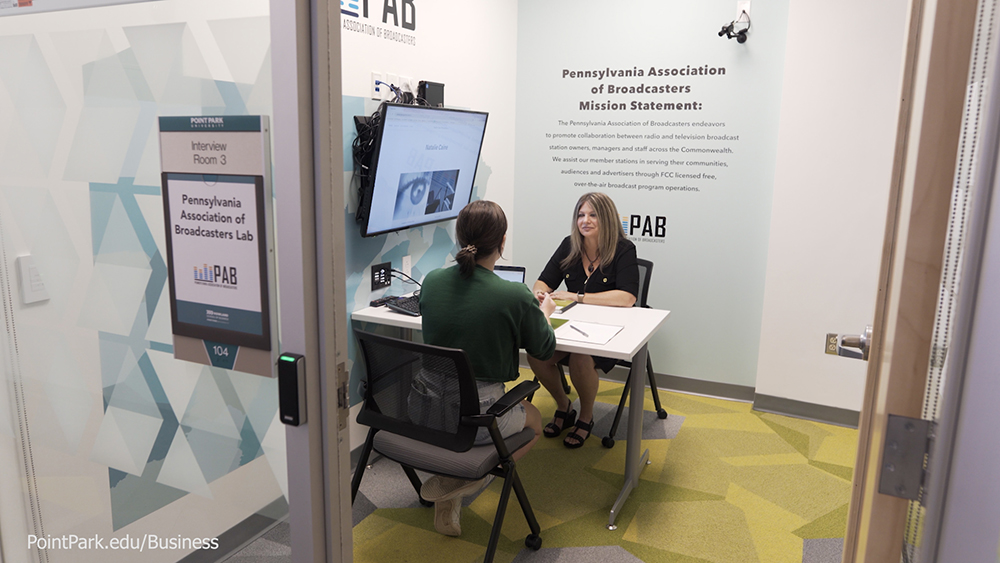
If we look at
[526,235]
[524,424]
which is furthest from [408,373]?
[526,235]

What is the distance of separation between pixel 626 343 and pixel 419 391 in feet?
3.12

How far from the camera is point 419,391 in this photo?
2.30 meters

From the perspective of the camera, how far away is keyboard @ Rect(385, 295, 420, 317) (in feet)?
10.3

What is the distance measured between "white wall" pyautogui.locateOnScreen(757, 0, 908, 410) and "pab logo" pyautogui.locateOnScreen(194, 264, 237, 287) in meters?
3.41

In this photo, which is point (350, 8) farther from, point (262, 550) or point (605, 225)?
point (262, 550)

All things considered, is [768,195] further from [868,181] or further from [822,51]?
[822,51]

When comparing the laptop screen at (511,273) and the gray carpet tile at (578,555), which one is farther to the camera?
the laptop screen at (511,273)

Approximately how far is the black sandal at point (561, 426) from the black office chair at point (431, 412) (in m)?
1.21

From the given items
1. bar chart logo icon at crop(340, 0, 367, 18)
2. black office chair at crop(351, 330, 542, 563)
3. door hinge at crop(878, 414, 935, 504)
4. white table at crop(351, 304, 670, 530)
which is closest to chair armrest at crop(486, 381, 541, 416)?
black office chair at crop(351, 330, 542, 563)

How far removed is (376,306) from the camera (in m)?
3.32

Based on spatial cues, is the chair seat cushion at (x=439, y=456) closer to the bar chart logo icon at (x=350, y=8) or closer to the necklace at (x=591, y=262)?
the necklace at (x=591, y=262)

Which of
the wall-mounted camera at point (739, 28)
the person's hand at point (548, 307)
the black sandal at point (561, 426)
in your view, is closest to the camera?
the person's hand at point (548, 307)

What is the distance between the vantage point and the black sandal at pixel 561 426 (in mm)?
3613

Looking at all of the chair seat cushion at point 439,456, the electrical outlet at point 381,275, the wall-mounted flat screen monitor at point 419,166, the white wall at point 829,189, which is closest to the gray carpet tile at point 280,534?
the chair seat cushion at point 439,456
